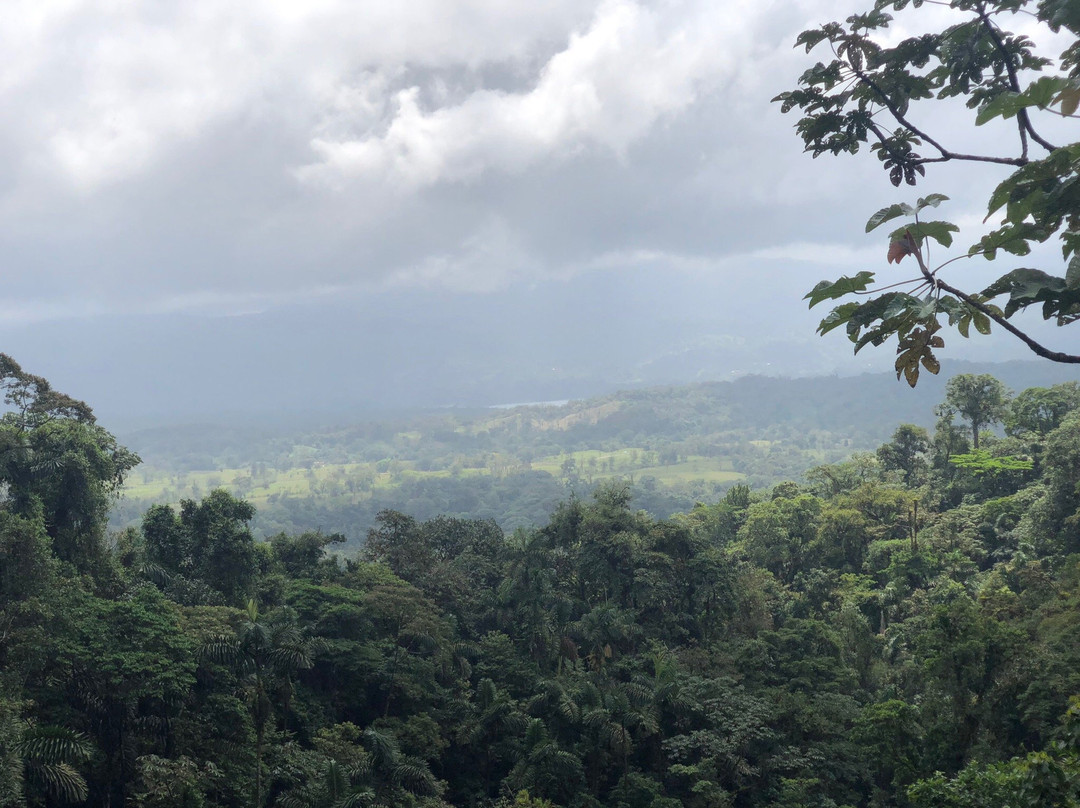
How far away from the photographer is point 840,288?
2.62 meters

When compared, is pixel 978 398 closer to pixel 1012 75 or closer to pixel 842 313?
pixel 1012 75

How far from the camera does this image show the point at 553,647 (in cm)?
2275

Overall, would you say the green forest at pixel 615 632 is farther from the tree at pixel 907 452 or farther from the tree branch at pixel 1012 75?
the tree at pixel 907 452

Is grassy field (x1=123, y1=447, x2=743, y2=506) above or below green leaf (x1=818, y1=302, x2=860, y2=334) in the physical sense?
below

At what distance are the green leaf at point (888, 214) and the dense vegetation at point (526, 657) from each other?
3442 mm

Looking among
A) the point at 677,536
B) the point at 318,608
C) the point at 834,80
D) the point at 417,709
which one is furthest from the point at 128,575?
the point at 834,80

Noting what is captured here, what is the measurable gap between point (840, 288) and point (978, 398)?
4034 cm

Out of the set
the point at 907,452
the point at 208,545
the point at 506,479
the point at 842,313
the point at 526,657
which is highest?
the point at 842,313

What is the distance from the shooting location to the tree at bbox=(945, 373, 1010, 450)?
119 ft

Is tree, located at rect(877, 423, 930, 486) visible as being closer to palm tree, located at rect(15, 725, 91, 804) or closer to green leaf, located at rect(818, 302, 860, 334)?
palm tree, located at rect(15, 725, 91, 804)

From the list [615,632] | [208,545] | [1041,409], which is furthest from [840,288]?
[1041,409]

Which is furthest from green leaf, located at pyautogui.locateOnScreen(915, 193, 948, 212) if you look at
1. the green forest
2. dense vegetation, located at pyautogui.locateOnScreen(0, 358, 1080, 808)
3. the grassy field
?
the grassy field

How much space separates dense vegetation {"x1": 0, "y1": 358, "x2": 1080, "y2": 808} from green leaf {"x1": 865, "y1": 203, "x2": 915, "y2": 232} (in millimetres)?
3442

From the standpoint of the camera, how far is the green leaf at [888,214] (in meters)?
2.71
